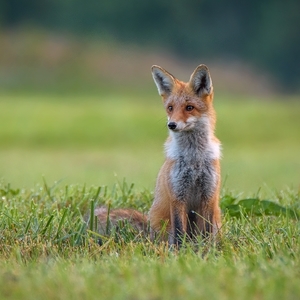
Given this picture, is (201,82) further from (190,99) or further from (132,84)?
(132,84)

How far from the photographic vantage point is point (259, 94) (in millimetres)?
42406

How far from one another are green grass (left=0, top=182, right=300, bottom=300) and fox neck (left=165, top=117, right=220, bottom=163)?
1.94 feet

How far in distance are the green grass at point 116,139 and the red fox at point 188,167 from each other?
755 centimetres

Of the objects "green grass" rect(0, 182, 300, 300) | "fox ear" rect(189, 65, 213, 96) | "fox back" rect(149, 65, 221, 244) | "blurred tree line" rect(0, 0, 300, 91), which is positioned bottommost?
"green grass" rect(0, 182, 300, 300)

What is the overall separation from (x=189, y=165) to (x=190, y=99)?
0.65m

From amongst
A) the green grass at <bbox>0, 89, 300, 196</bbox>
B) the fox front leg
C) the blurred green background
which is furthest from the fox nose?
the green grass at <bbox>0, 89, 300, 196</bbox>

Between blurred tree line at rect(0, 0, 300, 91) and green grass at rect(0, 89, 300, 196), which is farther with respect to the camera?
blurred tree line at rect(0, 0, 300, 91)

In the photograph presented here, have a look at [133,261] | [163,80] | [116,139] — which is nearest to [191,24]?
[116,139]

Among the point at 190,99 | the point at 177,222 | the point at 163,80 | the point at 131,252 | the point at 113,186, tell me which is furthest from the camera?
the point at 113,186

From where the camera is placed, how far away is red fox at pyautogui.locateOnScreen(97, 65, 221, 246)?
19.6 ft

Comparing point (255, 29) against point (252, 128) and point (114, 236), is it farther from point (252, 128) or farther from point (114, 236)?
point (114, 236)

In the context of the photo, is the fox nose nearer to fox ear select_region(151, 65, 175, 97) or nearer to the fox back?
the fox back

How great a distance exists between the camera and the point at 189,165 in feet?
20.0

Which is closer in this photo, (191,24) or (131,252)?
(131,252)
